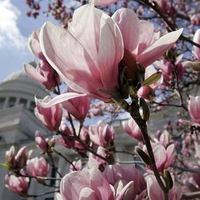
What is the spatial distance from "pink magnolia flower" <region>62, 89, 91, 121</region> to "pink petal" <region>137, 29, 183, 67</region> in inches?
16.4

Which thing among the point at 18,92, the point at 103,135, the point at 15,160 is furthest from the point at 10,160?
the point at 18,92

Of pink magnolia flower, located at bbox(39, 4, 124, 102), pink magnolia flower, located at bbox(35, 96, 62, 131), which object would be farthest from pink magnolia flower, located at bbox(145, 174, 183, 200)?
pink magnolia flower, located at bbox(35, 96, 62, 131)

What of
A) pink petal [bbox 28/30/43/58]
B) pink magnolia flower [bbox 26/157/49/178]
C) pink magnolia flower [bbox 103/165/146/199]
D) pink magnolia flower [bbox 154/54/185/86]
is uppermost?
pink magnolia flower [bbox 154/54/185/86]

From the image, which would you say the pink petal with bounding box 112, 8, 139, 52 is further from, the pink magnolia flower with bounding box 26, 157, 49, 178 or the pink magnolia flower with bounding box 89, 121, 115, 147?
the pink magnolia flower with bounding box 26, 157, 49, 178

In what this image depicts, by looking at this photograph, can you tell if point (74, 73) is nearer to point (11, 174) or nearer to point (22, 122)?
point (11, 174)

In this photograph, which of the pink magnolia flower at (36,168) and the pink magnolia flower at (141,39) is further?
the pink magnolia flower at (36,168)

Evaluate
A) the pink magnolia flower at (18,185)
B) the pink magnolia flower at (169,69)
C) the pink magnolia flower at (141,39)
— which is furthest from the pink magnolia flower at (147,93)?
the pink magnolia flower at (18,185)

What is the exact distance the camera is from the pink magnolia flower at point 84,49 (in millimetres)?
451

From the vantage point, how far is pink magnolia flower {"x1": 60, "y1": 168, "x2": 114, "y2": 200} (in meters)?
0.52

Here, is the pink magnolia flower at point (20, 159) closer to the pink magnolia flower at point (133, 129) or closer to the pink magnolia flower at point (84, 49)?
the pink magnolia flower at point (133, 129)

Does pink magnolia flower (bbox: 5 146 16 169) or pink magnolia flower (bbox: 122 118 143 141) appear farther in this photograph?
pink magnolia flower (bbox: 5 146 16 169)

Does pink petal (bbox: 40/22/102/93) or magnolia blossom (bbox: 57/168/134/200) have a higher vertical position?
pink petal (bbox: 40/22/102/93)

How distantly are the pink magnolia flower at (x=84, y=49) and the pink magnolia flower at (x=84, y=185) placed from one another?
174 millimetres

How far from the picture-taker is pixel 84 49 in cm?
45
